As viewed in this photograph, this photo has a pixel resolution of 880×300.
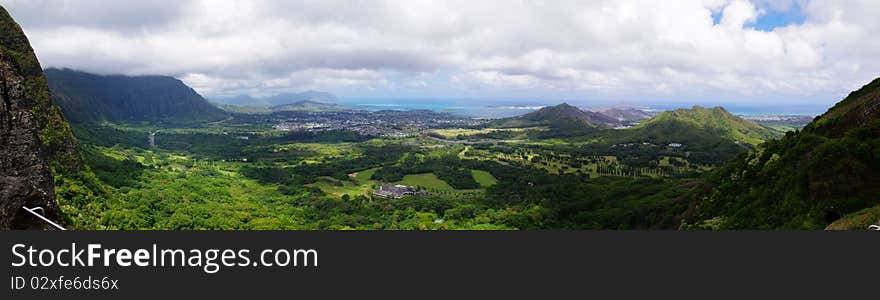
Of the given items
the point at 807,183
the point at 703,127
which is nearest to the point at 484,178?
the point at 807,183

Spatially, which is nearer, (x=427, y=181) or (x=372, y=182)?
(x=372, y=182)

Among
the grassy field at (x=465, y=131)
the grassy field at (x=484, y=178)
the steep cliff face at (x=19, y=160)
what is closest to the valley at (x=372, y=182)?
the grassy field at (x=484, y=178)

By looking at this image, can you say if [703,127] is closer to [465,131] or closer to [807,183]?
[465,131]

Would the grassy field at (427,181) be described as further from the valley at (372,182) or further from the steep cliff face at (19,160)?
Answer: the steep cliff face at (19,160)

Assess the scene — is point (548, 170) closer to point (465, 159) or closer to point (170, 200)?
point (465, 159)

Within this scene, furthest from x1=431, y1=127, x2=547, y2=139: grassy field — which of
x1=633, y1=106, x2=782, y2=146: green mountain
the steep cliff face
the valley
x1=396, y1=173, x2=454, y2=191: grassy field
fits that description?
the steep cliff face
